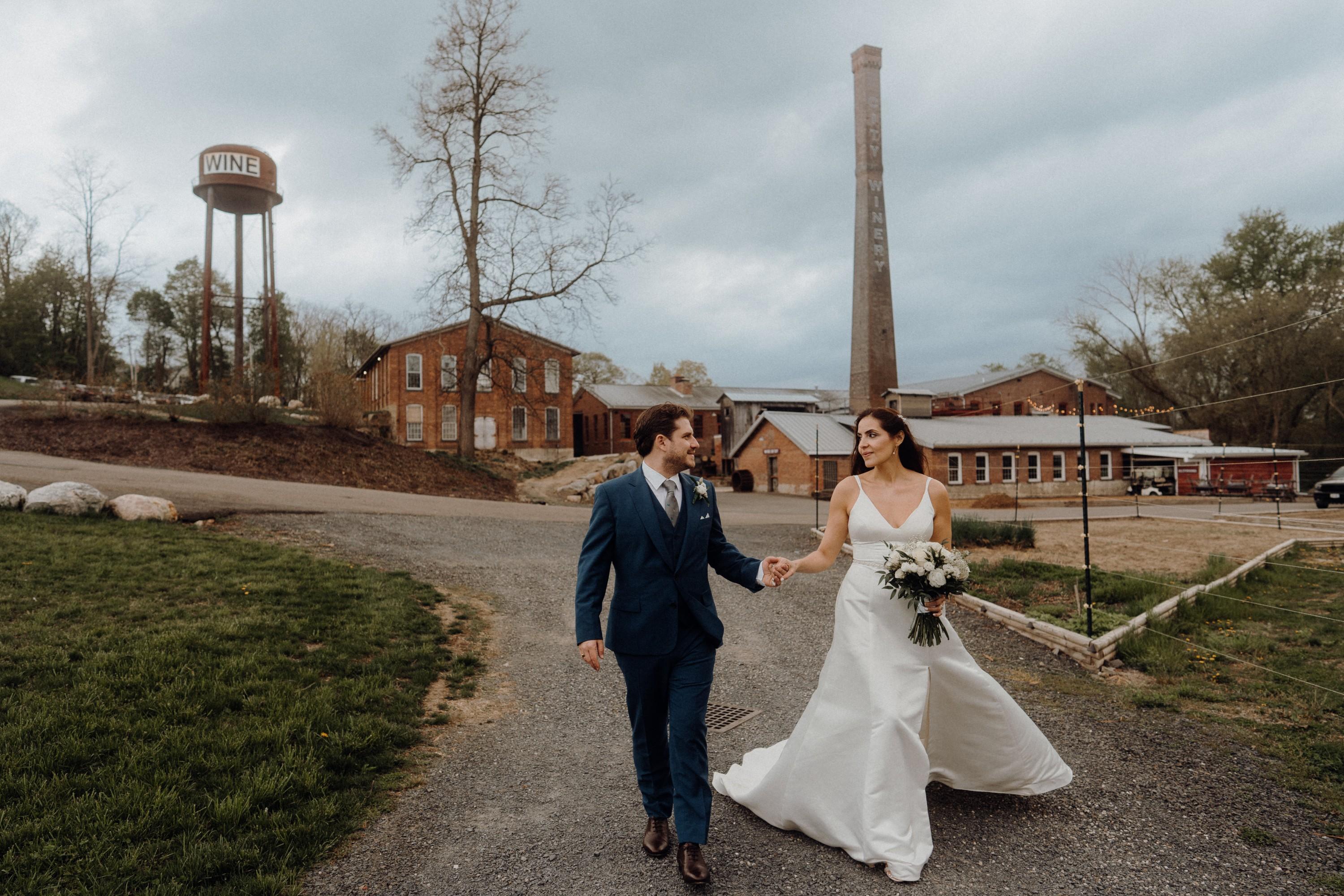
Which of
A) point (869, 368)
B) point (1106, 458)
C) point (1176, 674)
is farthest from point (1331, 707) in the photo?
point (1106, 458)

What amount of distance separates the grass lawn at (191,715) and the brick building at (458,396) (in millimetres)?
28658

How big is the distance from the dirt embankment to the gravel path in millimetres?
14783

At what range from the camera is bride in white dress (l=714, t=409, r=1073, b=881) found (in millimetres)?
3502

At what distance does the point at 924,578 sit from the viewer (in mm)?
3695

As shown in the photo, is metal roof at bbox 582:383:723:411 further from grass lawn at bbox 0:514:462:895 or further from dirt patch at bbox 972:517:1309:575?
grass lawn at bbox 0:514:462:895

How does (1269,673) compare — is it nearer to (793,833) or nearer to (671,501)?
(793,833)

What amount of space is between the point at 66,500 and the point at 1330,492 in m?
33.4

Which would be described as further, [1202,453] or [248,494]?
[1202,453]

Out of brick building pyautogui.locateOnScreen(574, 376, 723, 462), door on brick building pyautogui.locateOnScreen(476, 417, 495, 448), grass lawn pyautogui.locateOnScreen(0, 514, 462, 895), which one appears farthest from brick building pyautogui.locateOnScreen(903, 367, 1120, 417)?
grass lawn pyautogui.locateOnScreen(0, 514, 462, 895)

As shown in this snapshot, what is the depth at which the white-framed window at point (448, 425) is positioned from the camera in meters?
38.9

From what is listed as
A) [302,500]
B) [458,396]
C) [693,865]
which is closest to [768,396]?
[458,396]

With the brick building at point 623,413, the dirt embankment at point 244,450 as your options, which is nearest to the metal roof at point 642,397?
the brick building at point 623,413

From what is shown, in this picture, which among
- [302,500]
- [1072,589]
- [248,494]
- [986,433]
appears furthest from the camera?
[986,433]

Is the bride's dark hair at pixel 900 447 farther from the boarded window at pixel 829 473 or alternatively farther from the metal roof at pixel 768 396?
the metal roof at pixel 768 396
